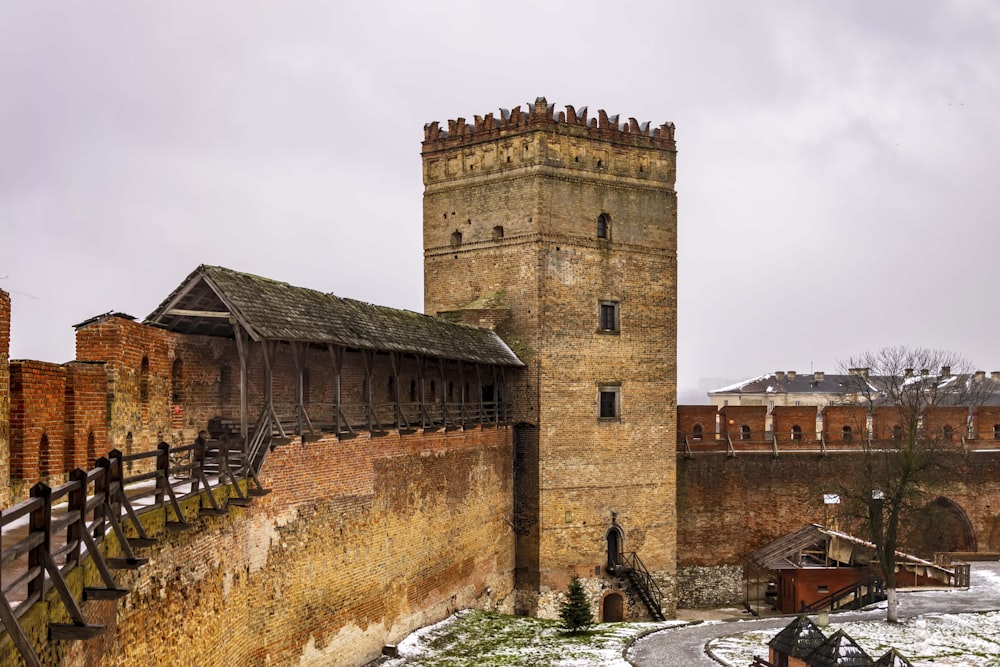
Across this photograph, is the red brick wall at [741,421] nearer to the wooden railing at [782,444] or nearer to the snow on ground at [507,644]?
the wooden railing at [782,444]

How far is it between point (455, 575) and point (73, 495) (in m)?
14.5

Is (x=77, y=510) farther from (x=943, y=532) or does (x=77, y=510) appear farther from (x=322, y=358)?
(x=943, y=532)

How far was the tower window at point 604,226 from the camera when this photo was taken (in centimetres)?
2492

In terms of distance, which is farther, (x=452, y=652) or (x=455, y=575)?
(x=455, y=575)

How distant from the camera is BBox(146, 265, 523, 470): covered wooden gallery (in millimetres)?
13352

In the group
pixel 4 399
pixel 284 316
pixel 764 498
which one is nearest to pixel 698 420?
pixel 764 498

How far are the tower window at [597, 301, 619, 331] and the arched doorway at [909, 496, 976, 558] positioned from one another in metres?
12.6

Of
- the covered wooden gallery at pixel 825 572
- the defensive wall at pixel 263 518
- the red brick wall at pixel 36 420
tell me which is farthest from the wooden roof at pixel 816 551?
the red brick wall at pixel 36 420

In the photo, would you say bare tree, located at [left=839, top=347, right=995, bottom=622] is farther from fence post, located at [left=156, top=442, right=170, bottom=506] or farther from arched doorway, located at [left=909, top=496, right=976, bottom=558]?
fence post, located at [left=156, top=442, right=170, bottom=506]

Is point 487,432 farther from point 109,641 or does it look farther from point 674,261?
point 109,641

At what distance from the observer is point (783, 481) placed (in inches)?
1151

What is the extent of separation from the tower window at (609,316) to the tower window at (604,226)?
1701 millimetres

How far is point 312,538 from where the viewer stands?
1457 cm

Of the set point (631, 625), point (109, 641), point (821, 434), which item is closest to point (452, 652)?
point (631, 625)
